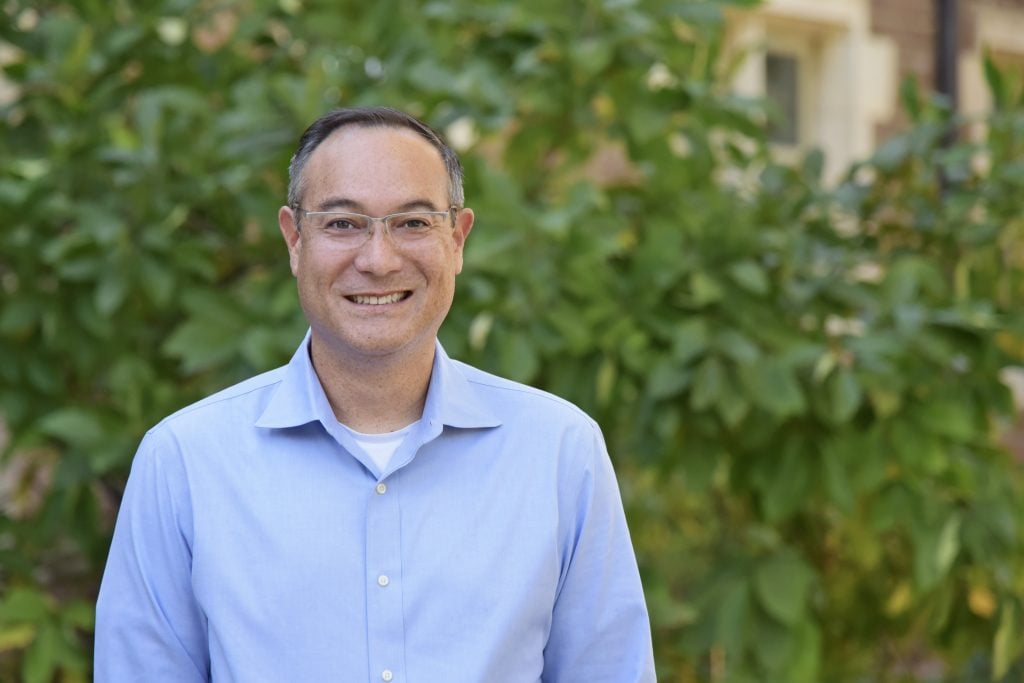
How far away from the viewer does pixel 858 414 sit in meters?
3.38

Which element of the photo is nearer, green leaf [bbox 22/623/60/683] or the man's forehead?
the man's forehead

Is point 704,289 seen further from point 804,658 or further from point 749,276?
point 804,658

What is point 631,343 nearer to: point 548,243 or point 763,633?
point 548,243

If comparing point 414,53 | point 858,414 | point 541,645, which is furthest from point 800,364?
point 541,645

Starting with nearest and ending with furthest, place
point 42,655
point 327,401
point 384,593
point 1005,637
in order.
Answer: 1. point 384,593
2. point 327,401
3. point 42,655
4. point 1005,637

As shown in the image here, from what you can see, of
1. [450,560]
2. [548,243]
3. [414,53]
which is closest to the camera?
[450,560]

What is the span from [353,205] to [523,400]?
1.17ft

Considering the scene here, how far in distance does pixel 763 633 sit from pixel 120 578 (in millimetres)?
2003

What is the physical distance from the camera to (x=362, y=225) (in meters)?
1.77

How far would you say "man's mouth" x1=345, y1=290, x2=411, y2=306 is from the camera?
5.82 ft

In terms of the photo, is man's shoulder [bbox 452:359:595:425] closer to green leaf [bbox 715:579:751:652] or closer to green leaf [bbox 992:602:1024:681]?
green leaf [bbox 715:579:751:652]

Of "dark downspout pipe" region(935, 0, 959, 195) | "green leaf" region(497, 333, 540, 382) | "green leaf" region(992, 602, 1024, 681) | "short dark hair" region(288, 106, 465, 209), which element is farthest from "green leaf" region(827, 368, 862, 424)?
"dark downspout pipe" region(935, 0, 959, 195)

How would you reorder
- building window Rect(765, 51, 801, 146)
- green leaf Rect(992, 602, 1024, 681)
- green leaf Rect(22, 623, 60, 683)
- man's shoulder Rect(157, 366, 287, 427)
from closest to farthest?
man's shoulder Rect(157, 366, 287, 427)
green leaf Rect(22, 623, 60, 683)
green leaf Rect(992, 602, 1024, 681)
building window Rect(765, 51, 801, 146)

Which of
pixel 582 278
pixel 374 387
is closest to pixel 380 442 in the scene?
pixel 374 387
